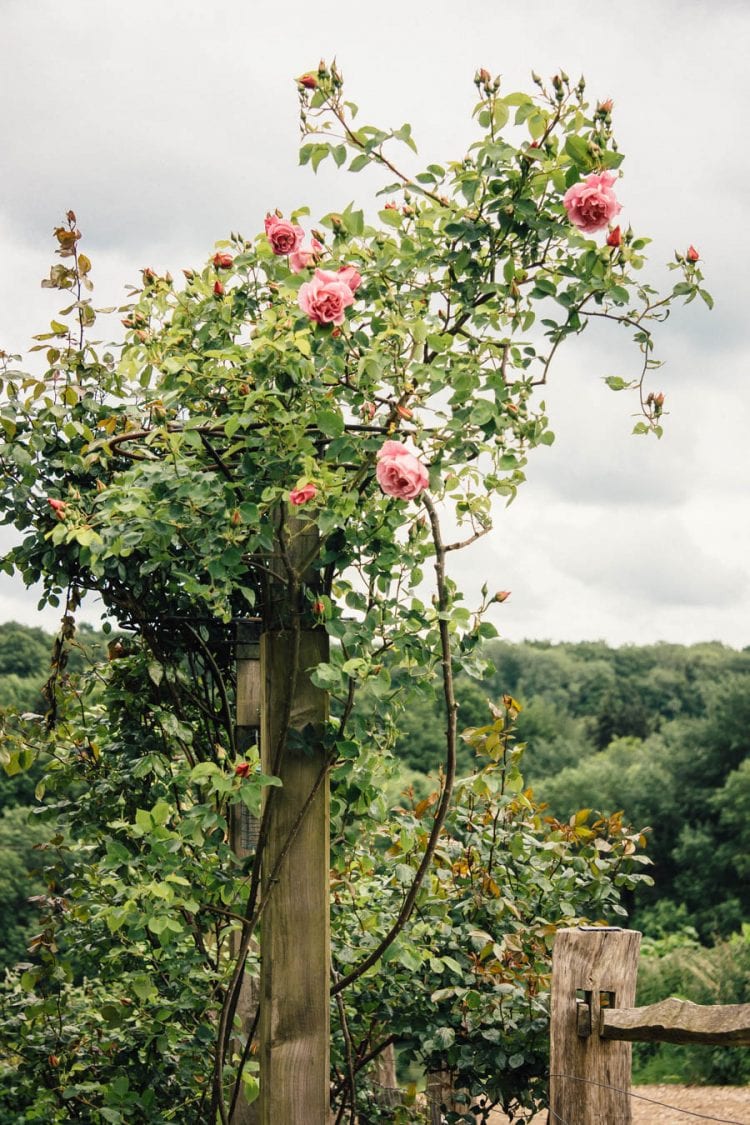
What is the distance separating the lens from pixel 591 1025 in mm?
2564

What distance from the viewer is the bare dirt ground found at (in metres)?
9.50

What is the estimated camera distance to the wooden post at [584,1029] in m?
2.55

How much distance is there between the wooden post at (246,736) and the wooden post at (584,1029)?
99 centimetres

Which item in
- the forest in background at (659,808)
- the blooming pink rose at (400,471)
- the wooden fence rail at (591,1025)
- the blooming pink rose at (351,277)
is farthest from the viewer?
the forest in background at (659,808)

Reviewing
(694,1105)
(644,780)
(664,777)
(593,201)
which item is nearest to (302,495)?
(593,201)

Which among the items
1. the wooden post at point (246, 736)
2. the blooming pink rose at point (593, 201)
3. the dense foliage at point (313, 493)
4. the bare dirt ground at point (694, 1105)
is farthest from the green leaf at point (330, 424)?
the bare dirt ground at point (694, 1105)

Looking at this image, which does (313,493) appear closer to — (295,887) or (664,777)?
(295,887)

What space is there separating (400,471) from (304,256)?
0.59 meters

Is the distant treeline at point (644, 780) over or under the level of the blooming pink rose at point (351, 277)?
under

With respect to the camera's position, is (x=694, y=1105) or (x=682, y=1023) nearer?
(x=682, y=1023)

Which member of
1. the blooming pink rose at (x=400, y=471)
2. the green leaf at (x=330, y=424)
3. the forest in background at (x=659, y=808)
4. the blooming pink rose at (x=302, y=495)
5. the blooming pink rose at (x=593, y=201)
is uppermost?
the blooming pink rose at (x=593, y=201)

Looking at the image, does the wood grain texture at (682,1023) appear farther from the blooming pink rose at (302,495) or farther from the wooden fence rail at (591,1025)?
the blooming pink rose at (302,495)

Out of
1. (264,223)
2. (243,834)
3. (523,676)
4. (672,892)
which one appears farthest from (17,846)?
(523,676)

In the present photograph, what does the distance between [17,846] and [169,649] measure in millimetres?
19587
